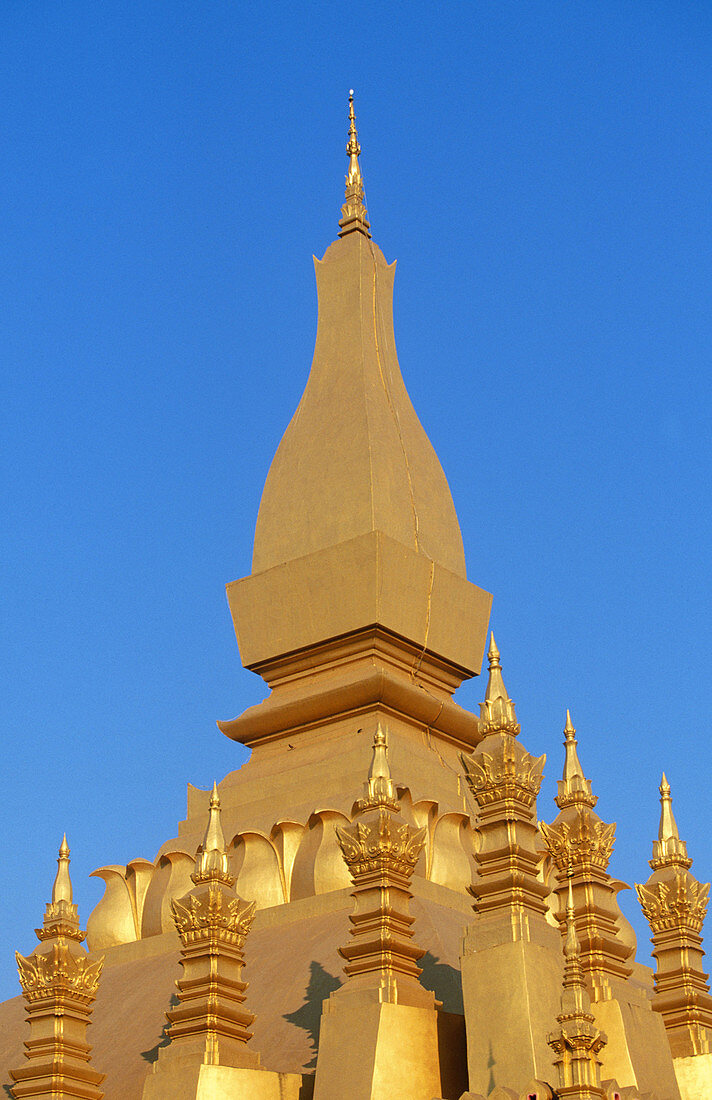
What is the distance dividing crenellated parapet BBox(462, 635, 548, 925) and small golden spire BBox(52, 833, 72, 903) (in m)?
4.75

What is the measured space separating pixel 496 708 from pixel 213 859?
3201 mm

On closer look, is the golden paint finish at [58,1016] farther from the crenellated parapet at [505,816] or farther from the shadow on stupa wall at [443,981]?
the crenellated parapet at [505,816]

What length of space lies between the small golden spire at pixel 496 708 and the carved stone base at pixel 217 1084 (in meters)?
3.82

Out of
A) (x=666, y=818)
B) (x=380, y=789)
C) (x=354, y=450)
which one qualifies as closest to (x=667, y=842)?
(x=666, y=818)

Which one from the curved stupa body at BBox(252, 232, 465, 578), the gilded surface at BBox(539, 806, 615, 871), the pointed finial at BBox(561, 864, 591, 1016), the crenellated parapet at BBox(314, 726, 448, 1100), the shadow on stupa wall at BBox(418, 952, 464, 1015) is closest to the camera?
the pointed finial at BBox(561, 864, 591, 1016)

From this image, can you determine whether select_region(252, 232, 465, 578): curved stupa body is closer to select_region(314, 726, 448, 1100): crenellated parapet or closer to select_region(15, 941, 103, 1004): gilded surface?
select_region(15, 941, 103, 1004): gilded surface

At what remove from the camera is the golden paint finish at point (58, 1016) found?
691 inches

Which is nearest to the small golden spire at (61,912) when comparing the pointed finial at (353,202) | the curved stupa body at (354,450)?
the curved stupa body at (354,450)

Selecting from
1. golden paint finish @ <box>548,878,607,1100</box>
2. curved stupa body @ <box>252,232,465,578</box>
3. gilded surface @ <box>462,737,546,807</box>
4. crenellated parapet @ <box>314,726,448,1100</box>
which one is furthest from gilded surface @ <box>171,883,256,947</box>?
curved stupa body @ <box>252,232,465,578</box>

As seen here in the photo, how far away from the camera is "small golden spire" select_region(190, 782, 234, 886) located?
670 inches

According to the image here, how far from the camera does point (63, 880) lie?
18.7 m

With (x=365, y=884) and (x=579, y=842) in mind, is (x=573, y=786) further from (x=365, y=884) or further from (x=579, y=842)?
(x=365, y=884)

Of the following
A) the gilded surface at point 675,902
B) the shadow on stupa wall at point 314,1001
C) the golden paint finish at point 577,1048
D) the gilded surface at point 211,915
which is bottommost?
the golden paint finish at point 577,1048

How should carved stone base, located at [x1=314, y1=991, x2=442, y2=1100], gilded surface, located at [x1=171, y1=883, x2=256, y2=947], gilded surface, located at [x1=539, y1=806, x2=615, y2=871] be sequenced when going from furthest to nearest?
gilded surface, located at [x1=539, y1=806, x2=615, y2=871], gilded surface, located at [x1=171, y1=883, x2=256, y2=947], carved stone base, located at [x1=314, y1=991, x2=442, y2=1100]
